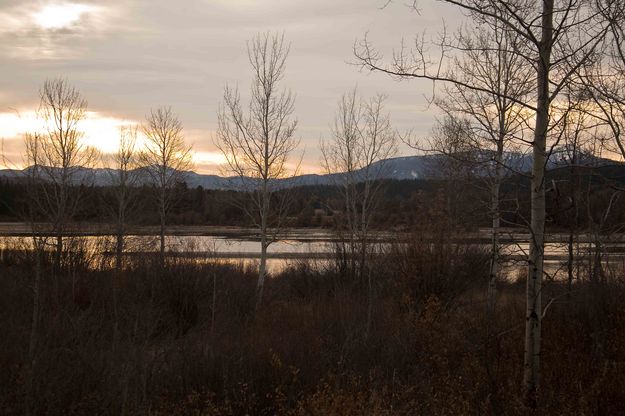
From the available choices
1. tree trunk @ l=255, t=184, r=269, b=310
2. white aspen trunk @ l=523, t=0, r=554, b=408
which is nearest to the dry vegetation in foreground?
white aspen trunk @ l=523, t=0, r=554, b=408

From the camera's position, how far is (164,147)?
107 ft

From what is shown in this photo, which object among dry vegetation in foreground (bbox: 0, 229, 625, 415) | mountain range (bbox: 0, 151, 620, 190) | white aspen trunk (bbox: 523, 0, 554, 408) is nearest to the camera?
white aspen trunk (bbox: 523, 0, 554, 408)

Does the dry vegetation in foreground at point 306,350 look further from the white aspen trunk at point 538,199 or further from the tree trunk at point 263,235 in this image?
the tree trunk at point 263,235

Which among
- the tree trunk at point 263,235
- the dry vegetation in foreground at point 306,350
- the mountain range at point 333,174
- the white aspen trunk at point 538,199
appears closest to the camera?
the white aspen trunk at point 538,199

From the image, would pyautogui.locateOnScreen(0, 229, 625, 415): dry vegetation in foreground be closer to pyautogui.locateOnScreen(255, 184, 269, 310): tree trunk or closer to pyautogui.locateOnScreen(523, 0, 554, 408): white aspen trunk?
pyautogui.locateOnScreen(523, 0, 554, 408): white aspen trunk

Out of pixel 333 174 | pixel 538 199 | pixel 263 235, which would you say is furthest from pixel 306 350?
pixel 333 174

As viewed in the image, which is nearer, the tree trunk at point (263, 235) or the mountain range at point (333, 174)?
the mountain range at point (333, 174)

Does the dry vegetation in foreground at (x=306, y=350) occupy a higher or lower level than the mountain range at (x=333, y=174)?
lower

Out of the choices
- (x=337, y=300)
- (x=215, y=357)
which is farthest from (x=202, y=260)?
(x=215, y=357)

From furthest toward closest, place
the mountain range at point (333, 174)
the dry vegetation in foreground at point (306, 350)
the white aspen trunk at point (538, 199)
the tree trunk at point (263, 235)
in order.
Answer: the tree trunk at point (263, 235), the mountain range at point (333, 174), the dry vegetation in foreground at point (306, 350), the white aspen trunk at point (538, 199)

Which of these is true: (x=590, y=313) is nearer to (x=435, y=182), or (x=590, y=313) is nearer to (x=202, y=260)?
(x=202, y=260)

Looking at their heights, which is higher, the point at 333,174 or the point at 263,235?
the point at 333,174

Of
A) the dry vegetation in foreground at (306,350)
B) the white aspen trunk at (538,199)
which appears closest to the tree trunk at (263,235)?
the dry vegetation in foreground at (306,350)

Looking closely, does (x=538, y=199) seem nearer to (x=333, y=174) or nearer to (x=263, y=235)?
(x=263, y=235)
